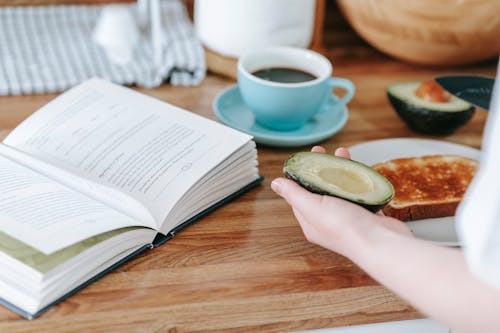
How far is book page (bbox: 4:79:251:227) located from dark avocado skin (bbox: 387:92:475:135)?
1.08 ft

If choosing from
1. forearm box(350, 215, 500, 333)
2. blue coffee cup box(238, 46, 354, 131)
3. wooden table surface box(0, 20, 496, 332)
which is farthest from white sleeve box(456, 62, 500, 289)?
blue coffee cup box(238, 46, 354, 131)

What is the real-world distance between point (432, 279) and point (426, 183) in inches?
14.1

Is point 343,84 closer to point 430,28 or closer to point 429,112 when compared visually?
point 429,112

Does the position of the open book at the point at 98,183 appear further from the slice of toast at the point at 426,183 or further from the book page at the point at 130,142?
the slice of toast at the point at 426,183

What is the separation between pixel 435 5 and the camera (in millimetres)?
1270

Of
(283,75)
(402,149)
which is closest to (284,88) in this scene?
(283,75)

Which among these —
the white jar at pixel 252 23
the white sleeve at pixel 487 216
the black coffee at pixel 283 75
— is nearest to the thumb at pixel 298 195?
the white sleeve at pixel 487 216

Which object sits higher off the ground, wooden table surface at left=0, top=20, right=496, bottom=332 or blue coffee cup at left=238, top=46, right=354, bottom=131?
blue coffee cup at left=238, top=46, right=354, bottom=131

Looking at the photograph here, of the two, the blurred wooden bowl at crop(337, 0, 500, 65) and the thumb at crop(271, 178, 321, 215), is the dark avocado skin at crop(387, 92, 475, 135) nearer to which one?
the blurred wooden bowl at crop(337, 0, 500, 65)

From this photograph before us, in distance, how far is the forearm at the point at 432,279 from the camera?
63 centimetres

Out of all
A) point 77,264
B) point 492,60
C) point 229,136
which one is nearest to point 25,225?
point 77,264

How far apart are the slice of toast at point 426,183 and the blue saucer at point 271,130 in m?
0.14

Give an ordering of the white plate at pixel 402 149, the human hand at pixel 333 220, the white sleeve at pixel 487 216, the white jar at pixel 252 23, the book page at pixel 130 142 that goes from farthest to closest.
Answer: the white jar at pixel 252 23
the white plate at pixel 402 149
the book page at pixel 130 142
the human hand at pixel 333 220
the white sleeve at pixel 487 216

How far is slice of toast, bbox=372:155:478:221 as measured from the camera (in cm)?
95
